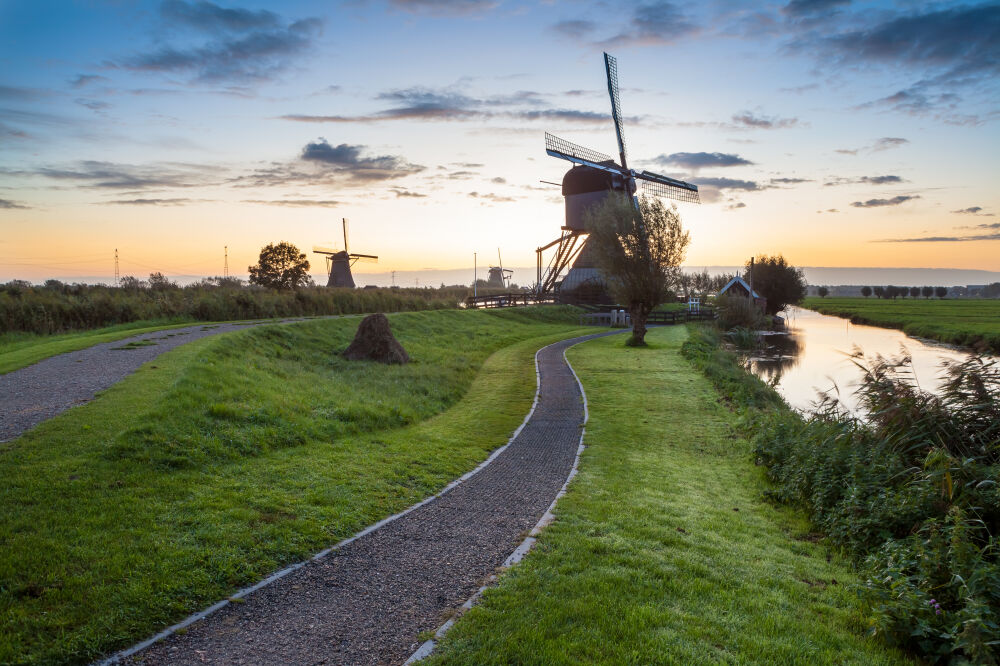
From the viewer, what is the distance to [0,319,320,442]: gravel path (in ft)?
33.1

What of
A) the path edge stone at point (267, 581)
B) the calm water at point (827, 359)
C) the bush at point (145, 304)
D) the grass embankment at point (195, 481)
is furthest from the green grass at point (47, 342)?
the calm water at point (827, 359)

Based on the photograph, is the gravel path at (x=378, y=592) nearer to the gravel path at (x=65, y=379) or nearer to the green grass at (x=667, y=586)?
the green grass at (x=667, y=586)

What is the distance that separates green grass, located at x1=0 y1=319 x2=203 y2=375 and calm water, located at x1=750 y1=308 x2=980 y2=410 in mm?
22566

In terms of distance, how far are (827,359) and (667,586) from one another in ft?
125

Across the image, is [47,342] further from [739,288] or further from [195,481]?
[739,288]

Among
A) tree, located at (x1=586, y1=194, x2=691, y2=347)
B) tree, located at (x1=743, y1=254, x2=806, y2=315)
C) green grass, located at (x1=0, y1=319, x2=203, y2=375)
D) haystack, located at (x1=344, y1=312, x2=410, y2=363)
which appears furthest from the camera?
tree, located at (x1=743, y1=254, x2=806, y2=315)

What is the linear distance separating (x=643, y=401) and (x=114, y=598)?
1553 cm

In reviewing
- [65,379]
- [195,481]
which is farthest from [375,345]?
[195,481]

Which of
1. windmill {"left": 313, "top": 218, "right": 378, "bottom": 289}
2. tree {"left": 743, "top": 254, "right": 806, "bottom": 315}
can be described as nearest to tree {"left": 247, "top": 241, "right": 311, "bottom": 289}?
windmill {"left": 313, "top": 218, "right": 378, "bottom": 289}

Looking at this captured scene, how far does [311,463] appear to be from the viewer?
9.79 metres

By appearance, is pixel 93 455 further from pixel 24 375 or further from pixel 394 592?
pixel 24 375

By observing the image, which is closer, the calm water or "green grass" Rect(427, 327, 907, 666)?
"green grass" Rect(427, 327, 907, 666)

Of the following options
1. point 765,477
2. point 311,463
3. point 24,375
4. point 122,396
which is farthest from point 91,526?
point 765,477

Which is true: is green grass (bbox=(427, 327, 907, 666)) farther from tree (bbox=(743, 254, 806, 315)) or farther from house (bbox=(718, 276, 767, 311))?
tree (bbox=(743, 254, 806, 315))
